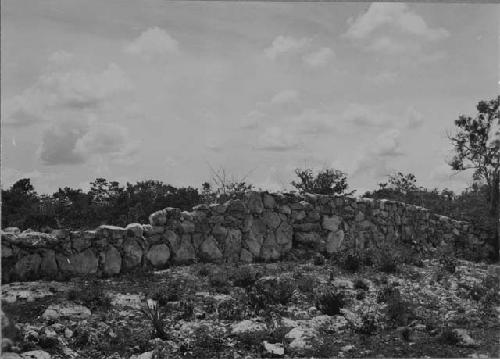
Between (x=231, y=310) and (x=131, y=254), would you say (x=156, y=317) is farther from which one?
(x=131, y=254)

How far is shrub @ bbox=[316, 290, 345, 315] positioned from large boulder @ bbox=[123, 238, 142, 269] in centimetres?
383

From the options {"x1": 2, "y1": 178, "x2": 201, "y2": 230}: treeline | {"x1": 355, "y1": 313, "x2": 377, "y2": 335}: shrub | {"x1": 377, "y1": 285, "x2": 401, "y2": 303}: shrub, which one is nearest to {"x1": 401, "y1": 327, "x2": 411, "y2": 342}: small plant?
{"x1": 355, "y1": 313, "x2": 377, "y2": 335}: shrub

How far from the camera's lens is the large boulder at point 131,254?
10148mm

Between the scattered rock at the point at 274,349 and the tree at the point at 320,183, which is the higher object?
the tree at the point at 320,183

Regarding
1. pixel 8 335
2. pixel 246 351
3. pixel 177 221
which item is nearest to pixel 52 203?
pixel 177 221

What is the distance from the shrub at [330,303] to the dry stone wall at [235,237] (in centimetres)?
351

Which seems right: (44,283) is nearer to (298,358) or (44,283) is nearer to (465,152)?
(298,358)

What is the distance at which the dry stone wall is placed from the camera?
921 cm

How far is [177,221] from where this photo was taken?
1119 centimetres

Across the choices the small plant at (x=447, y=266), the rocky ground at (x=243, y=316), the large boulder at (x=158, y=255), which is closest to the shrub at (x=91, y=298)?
the rocky ground at (x=243, y=316)

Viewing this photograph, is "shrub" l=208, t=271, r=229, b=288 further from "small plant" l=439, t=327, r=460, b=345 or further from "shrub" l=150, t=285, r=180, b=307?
"small plant" l=439, t=327, r=460, b=345

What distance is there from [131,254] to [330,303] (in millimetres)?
4203

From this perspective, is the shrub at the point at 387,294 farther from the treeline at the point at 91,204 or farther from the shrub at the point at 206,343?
the treeline at the point at 91,204

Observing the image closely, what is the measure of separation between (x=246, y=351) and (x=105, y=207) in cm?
800
